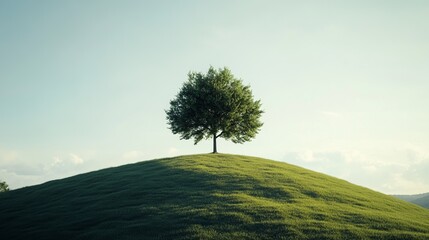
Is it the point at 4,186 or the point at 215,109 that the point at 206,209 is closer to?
the point at 215,109

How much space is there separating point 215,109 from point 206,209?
28.9m

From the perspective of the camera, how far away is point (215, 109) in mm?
54844

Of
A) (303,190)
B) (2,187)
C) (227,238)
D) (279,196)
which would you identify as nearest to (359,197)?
(303,190)

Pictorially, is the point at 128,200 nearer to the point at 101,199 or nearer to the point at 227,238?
the point at 101,199

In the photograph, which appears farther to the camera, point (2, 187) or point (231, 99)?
point (2, 187)

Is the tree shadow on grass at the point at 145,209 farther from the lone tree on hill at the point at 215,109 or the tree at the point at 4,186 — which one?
the tree at the point at 4,186

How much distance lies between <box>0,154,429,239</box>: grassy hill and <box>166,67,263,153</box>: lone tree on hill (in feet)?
40.9

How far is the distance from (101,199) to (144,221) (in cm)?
953

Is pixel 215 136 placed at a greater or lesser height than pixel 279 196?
greater

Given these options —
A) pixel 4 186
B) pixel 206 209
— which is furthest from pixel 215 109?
pixel 4 186

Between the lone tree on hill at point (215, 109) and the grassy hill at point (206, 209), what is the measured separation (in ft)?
40.9

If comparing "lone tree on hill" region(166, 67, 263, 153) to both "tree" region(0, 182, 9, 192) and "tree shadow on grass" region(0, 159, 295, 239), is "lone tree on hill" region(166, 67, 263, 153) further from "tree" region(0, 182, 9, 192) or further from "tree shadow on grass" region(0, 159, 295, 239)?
"tree" region(0, 182, 9, 192)

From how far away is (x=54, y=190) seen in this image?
134 feet

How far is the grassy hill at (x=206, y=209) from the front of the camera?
23531 millimetres
